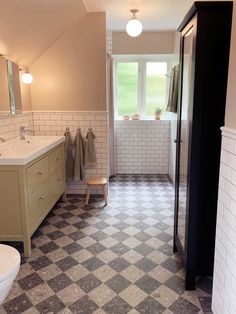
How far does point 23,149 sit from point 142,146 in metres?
2.69

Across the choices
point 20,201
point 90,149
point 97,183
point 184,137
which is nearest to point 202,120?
point 184,137

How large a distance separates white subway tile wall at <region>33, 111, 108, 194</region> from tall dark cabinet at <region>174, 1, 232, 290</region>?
1789 mm

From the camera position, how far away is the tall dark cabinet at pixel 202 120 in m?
1.58

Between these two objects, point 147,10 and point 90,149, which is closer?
point 147,10

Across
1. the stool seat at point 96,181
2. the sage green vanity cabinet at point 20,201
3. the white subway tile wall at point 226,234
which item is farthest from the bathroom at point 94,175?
the stool seat at point 96,181

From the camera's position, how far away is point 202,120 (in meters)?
1.70

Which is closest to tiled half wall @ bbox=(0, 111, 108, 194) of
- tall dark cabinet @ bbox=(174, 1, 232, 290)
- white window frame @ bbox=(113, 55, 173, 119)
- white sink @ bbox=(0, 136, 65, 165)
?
white sink @ bbox=(0, 136, 65, 165)

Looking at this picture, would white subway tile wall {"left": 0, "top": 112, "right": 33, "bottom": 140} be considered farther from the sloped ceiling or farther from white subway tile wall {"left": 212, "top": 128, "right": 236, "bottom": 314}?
white subway tile wall {"left": 212, "top": 128, "right": 236, "bottom": 314}

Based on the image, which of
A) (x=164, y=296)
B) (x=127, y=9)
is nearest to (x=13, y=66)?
(x=127, y=9)

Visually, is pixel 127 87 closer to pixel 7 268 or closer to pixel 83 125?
pixel 83 125

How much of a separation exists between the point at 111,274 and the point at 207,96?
152 cm

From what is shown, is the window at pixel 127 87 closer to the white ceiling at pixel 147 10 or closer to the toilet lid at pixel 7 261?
the white ceiling at pixel 147 10

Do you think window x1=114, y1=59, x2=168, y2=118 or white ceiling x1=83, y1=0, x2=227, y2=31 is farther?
window x1=114, y1=59, x2=168, y2=118

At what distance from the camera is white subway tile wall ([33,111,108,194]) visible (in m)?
3.68
